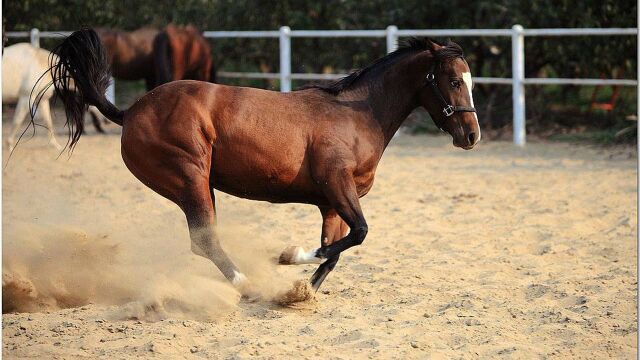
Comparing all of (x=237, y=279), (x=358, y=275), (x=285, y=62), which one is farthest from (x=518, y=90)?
(x=237, y=279)

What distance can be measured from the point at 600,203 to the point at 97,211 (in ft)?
14.1

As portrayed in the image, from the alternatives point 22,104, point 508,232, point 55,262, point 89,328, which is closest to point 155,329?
point 89,328

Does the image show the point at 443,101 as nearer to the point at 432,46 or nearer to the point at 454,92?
the point at 454,92

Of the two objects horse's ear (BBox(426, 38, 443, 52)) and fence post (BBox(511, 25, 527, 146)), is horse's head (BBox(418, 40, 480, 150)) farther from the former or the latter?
fence post (BBox(511, 25, 527, 146))

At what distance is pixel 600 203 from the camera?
8055mm

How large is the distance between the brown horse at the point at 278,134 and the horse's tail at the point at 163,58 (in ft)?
25.8

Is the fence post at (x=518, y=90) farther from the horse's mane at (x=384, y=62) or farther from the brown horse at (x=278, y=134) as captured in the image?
the brown horse at (x=278, y=134)

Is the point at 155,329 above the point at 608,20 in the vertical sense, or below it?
below

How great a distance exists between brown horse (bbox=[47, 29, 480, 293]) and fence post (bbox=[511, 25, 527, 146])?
667 centimetres

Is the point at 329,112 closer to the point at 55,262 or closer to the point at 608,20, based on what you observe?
the point at 55,262

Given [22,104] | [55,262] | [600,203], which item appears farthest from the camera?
[22,104]

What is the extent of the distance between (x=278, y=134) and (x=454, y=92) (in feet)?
3.24

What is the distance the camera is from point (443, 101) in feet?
17.0

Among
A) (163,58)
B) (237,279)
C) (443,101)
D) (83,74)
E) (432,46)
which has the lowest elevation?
→ (237,279)
